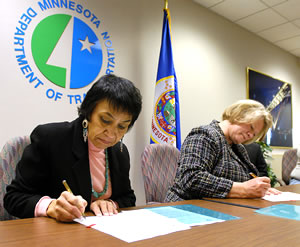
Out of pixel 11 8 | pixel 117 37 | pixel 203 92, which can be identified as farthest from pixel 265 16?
pixel 11 8

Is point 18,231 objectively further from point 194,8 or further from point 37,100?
point 194,8

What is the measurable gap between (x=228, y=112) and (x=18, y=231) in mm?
1511

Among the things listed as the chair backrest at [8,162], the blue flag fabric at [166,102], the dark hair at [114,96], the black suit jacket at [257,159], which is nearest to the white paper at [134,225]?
the dark hair at [114,96]

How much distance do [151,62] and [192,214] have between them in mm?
2398

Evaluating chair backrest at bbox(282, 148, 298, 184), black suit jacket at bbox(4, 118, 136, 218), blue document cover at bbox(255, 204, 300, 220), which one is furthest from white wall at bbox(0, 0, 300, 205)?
blue document cover at bbox(255, 204, 300, 220)

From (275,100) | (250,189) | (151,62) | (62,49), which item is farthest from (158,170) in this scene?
(275,100)

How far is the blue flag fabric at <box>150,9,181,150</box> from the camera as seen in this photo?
2799mm

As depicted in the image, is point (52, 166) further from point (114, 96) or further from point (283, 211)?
point (283, 211)

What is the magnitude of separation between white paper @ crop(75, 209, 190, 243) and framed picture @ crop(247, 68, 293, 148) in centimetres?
400

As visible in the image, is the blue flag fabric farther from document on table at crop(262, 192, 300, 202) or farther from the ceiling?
document on table at crop(262, 192, 300, 202)

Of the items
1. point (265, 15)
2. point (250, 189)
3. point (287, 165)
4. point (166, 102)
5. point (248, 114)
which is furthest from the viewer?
point (265, 15)

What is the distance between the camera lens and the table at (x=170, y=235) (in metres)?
0.63

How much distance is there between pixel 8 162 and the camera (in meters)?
1.22

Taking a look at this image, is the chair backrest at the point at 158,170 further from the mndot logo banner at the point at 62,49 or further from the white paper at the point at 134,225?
the mndot logo banner at the point at 62,49
